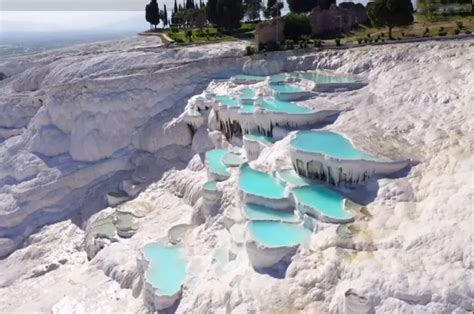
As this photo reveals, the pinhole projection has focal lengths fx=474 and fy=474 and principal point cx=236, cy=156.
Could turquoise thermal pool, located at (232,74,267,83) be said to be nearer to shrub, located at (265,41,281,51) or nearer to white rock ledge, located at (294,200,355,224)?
shrub, located at (265,41,281,51)

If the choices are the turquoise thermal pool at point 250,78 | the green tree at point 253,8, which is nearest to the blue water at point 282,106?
the turquoise thermal pool at point 250,78

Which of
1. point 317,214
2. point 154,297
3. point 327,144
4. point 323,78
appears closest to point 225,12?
point 323,78

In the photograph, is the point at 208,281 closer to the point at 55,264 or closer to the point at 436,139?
the point at 436,139

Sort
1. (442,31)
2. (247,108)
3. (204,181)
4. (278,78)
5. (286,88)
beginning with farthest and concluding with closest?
(442,31), (278,78), (286,88), (247,108), (204,181)

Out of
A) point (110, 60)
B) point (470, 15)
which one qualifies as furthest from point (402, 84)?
point (110, 60)

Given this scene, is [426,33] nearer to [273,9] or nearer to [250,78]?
[250,78]

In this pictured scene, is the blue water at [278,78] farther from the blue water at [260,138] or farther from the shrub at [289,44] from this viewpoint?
the blue water at [260,138]

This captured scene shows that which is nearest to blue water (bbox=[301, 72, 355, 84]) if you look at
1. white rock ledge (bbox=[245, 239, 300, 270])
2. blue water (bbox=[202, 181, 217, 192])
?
blue water (bbox=[202, 181, 217, 192])
